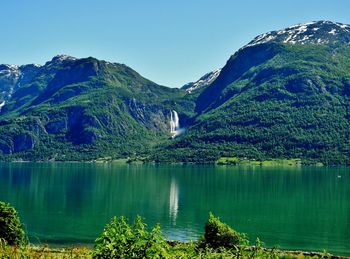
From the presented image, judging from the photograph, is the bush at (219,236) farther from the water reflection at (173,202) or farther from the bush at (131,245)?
the water reflection at (173,202)

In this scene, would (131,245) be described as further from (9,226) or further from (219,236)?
(9,226)

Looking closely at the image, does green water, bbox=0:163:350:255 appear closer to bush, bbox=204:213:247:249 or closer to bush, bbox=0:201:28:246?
bush, bbox=0:201:28:246

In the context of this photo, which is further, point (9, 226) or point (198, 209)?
point (198, 209)

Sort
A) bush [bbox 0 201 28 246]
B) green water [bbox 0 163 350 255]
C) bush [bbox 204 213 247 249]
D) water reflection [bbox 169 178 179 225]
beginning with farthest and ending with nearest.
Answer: water reflection [bbox 169 178 179 225] < green water [bbox 0 163 350 255] < bush [bbox 0 201 28 246] < bush [bbox 204 213 247 249]

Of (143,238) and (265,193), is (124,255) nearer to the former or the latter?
(143,238)

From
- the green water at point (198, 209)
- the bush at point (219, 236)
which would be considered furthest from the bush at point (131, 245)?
the green water at point (198, 209)

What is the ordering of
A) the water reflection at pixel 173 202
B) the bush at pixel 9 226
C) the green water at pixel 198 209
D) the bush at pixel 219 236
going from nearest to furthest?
the bush at pixel 219 236
the bush at pixel 9 226
the green water at pixel 198 209
the water reflection at pixel 173 202

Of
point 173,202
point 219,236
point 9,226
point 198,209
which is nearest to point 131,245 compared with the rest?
point 219,236

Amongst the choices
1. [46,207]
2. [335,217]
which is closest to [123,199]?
[46,207]

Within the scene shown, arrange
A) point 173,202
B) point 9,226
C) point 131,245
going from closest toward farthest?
point 131,245, point 9,226, point 173,202

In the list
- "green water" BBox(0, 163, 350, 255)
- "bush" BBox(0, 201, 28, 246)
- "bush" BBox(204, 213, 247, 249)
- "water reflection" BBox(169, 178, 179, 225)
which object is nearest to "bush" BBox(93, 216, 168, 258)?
"bush" BBox(204, 213, 247, 249)

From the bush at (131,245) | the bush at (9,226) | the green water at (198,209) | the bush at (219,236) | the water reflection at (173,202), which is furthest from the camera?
the water reflection at (173,202)

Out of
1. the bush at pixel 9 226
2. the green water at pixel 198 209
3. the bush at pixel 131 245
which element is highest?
the bush at pixel 131 245

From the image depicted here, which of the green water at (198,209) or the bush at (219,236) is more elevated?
the bush at (219,236)
